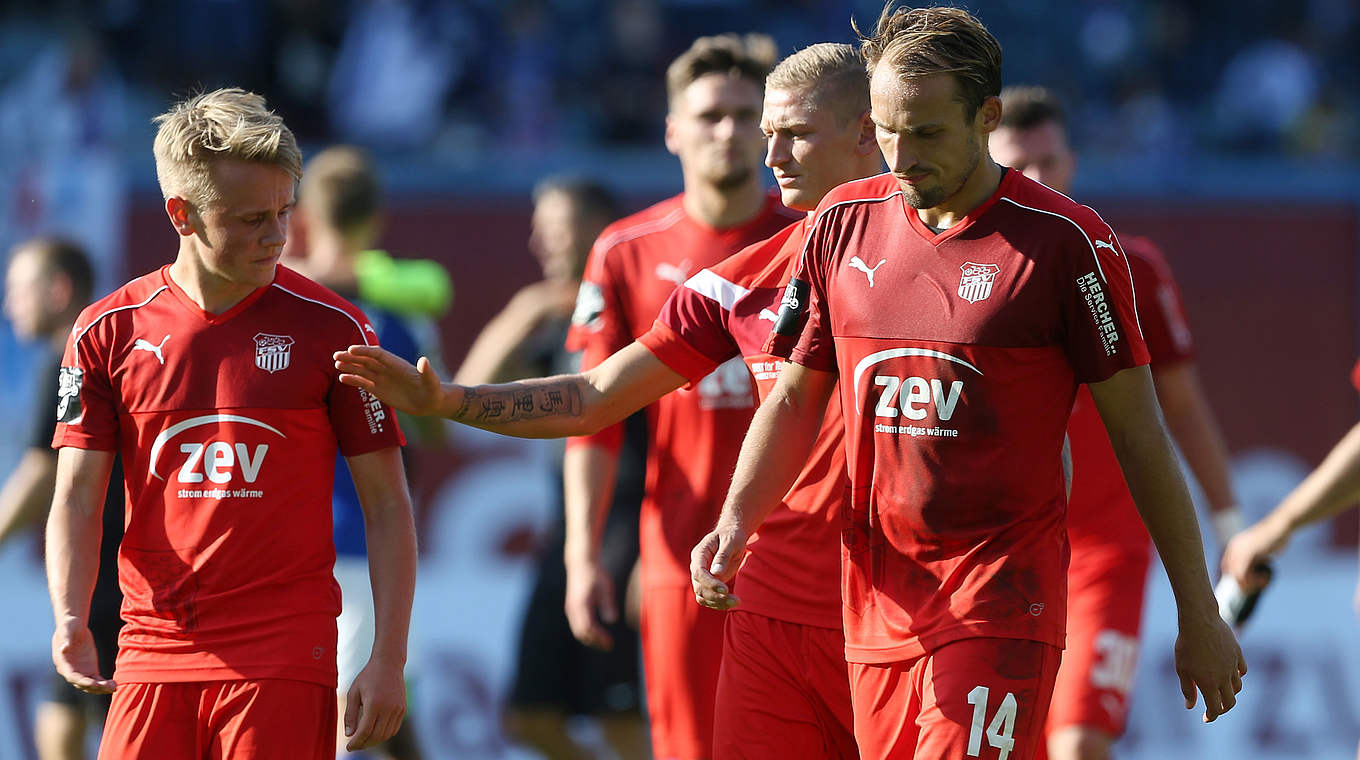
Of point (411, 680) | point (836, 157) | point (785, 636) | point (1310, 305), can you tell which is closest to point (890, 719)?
point (785, 636)

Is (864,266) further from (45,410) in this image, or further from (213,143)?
(45,410)

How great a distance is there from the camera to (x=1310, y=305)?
10.2 m

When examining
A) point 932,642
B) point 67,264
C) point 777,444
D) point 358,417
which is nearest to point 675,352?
point 777,444

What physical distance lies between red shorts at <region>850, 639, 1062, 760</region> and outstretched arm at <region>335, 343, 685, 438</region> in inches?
39.7

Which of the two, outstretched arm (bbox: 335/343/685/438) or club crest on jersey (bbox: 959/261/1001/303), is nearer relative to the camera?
club crest on jersey (bbox: 959/261/1001/303)

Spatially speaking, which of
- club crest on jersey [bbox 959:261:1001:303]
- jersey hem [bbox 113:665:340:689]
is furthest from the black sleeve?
club crest on jersey [bbox 959:261:1001:303]

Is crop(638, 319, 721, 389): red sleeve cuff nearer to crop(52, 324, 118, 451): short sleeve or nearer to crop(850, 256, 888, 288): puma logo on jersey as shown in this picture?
crop(850, 256, 888, 288): puma logo on jersey

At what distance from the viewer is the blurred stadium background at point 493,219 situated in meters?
9.45

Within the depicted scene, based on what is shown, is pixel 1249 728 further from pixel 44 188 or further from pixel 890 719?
pixel 44 188

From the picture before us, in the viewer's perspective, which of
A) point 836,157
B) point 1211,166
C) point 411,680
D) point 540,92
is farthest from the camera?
point 540,92

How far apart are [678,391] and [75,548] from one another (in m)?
1.96

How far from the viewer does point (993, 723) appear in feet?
11.5

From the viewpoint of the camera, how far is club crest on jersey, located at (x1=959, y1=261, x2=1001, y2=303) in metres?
3.51

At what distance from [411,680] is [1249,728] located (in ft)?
18.0
